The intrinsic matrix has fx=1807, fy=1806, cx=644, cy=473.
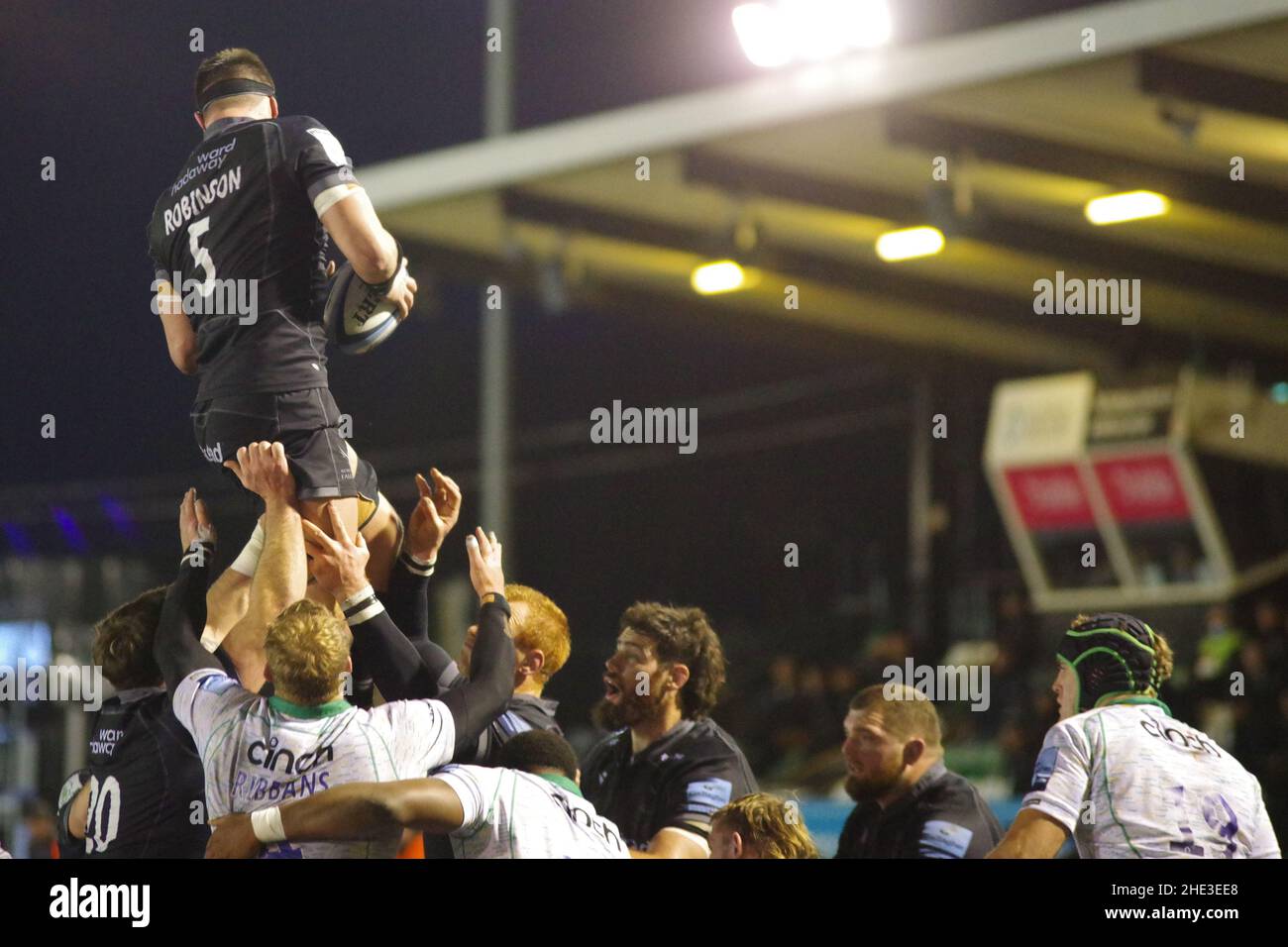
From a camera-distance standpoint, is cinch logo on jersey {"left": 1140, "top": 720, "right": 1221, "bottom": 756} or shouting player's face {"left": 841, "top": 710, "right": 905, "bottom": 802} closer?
cinch logo on jersey {"left": 1140, "top": 720, "right": 1221, "bottom": 756}

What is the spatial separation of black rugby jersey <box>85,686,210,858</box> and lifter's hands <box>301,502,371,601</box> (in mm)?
556

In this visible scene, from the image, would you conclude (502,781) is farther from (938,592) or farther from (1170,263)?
(938,592)

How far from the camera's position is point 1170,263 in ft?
52.7

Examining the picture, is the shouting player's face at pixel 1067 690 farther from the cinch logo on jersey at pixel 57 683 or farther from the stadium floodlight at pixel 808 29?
the stadium floodlight at pixel 808 29

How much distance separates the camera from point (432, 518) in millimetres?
5379

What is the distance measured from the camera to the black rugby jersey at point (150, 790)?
5.07m

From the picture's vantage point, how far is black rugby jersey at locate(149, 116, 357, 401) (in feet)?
16.7

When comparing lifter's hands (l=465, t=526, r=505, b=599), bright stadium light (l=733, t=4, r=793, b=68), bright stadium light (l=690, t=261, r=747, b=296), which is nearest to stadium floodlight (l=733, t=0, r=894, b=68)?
bright stadium light (l=733, t=4, r=793, b=68)

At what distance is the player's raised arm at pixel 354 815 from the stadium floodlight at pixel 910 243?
11.1m

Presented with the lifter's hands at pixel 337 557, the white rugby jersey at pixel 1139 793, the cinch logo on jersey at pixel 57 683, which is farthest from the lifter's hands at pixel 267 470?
the cinch logo on jersey at pixel 57 683

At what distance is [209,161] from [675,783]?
7.69 ft

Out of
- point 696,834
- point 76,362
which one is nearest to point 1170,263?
point 76,362

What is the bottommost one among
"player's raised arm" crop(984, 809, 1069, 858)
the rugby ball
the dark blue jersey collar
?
"player's raised arm" crop(984, 809, 1069, 858)

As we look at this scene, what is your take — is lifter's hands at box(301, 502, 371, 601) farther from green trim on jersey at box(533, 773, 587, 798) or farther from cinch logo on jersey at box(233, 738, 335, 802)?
green trim on jersey at box(533, 773, 587, 798)
